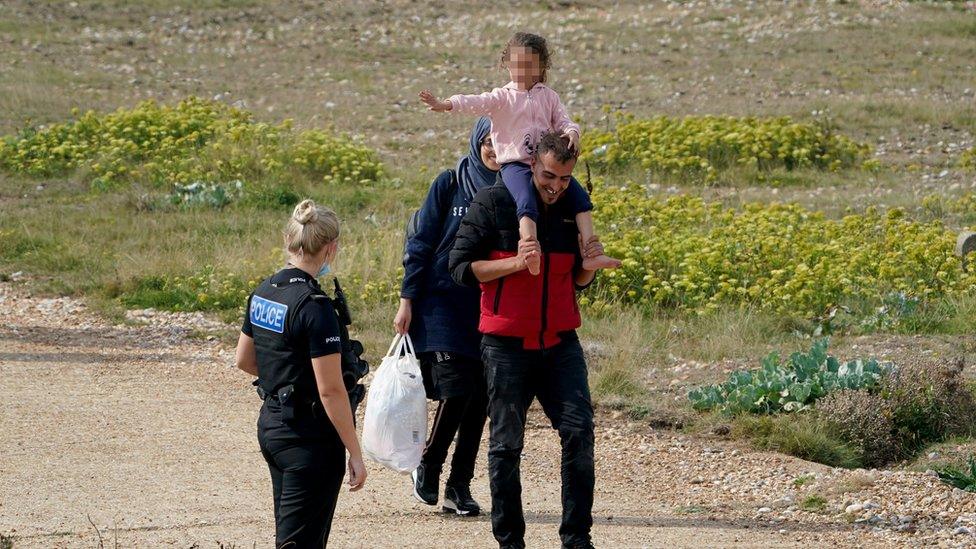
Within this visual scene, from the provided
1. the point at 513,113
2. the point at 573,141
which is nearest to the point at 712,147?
the point at 513,113

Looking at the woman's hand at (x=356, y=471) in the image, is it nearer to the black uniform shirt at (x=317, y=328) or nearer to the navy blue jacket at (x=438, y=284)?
the black uniform shirt at (x=317, y=328)

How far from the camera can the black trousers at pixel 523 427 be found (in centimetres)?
502

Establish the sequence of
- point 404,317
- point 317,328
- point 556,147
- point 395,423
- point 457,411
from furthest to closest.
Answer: point 457,411 → point 404,317 → point 395,423 → point 556,147 → point 317,328

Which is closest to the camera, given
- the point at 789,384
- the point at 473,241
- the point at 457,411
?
the point at 473,241

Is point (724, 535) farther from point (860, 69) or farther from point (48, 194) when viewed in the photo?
point (860, 69)

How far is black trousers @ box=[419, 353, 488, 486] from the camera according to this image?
227 inches

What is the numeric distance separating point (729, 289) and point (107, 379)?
4.24 m

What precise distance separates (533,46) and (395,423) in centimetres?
165

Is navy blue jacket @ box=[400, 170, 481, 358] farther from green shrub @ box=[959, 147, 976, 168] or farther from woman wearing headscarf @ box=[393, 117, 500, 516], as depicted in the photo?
green shrub @ box=[959, 147, 976, 168]

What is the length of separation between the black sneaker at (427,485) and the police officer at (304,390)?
1663mm

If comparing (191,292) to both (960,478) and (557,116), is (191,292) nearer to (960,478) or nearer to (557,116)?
(557,116)

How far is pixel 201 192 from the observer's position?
13.2 metres

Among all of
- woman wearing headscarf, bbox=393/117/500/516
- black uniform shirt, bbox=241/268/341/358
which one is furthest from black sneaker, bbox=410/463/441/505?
black uniform shirt, bbox=241/268/341/358

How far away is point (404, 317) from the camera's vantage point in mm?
5727
